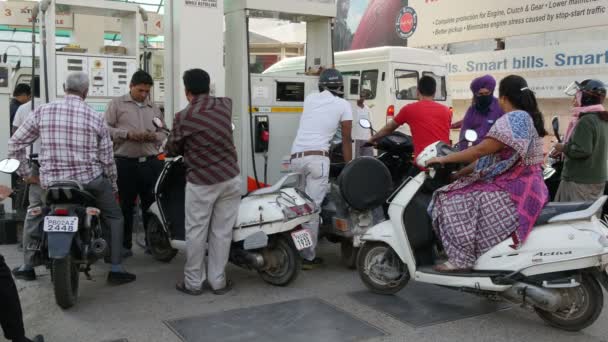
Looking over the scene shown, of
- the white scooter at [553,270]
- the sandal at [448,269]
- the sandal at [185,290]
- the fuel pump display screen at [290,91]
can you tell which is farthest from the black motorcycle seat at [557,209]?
the fuel pump display screen at [290,91]

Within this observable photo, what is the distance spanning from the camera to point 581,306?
4.27 m

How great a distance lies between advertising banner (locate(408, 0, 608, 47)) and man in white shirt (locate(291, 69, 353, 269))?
9.31m

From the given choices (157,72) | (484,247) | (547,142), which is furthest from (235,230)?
(547,142)

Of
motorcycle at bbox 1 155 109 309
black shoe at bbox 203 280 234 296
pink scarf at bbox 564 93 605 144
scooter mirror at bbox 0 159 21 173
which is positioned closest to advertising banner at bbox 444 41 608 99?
pink scarf at bbox 564 93 605 144

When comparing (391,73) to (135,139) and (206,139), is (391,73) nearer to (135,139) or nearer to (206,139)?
(135,139)

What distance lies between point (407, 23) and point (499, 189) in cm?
1532

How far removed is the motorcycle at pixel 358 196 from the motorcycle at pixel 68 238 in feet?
6.93

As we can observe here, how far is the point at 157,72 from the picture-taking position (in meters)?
10.5

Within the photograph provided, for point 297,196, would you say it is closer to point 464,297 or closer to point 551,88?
point 464,297

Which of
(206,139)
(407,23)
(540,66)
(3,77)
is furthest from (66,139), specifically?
(407,23)

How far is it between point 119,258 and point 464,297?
2.95 meters

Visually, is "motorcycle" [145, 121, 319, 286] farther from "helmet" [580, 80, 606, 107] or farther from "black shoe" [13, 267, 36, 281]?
"helmet" [580, 80, 606, 107]

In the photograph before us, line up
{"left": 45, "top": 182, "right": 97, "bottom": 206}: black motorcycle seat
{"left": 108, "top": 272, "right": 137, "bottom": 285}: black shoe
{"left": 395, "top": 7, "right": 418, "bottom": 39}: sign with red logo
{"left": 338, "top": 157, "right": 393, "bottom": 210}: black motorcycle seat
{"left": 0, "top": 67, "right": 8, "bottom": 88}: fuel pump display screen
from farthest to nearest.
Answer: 1. {"left": 395, "top": 7, "right": 418, "bottom": 39}: sign with red logo
2. {"left": 0, "top": 67, "right": 8, "bottom": 88}: fuel pump display screen
3. {"left": 338, "top": 157, "right": 393, "bottom": 210}: black motorcycle seat
4. {"left": 108, "top": 272, "right": 137, "bottom": 285}: black shoe
5. {"left": 45, "top": 182, "right": 97, "bottom": 206}: black motorcycle seat

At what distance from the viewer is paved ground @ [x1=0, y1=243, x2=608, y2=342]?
14.1 feet
